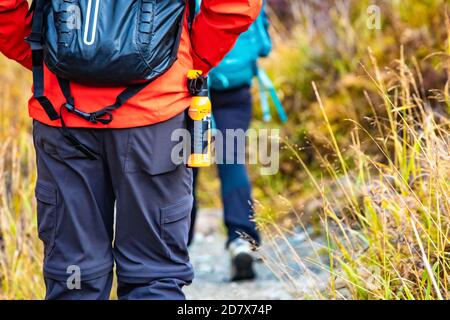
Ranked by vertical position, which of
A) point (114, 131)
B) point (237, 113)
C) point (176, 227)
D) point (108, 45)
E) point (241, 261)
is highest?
point (108, 45)

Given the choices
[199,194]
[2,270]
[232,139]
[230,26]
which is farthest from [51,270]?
[199,194]

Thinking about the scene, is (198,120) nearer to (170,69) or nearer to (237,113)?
(170,69)

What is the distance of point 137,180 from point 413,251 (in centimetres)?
125

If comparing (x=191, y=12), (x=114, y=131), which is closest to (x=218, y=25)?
(x=191, y=12)

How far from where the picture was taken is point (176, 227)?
110 inches

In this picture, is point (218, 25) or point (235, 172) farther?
point (235, 172)

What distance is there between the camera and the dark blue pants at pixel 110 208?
270 centimetres

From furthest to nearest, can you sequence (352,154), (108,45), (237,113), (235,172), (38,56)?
(352,154) < (235,172) < (237,113) < (38,56) < (108,45)

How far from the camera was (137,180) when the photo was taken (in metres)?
2.71

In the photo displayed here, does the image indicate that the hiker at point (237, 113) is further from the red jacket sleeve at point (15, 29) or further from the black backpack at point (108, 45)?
the black backpack at point (108, 45)

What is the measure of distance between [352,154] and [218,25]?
1989 millimetres

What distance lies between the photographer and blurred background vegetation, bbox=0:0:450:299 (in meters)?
3.17

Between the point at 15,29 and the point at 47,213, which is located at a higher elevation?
the point at 15,29

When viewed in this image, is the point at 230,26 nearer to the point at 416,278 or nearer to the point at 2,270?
the point at 416,278
